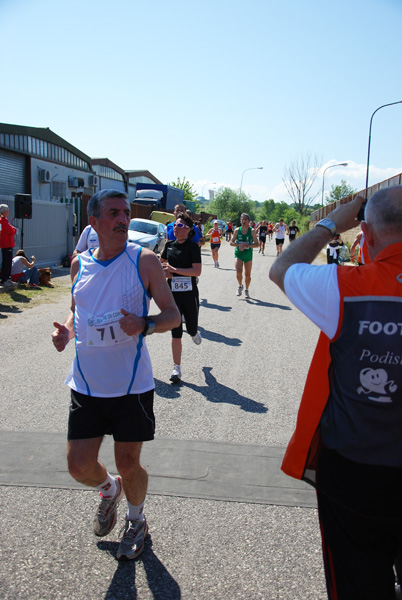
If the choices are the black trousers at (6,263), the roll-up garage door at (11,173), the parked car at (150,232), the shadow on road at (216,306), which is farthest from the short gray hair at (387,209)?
the roll-up garage door at (11,173)

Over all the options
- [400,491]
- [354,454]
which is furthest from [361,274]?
[400,491]

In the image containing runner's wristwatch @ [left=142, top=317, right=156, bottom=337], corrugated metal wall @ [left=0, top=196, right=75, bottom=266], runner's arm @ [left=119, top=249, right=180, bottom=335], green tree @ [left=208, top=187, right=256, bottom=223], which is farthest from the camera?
green tree @ [left=208, top=187, right=256, bottom=223]

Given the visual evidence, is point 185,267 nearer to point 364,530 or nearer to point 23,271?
point 364,530

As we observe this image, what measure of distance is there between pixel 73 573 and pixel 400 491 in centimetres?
181

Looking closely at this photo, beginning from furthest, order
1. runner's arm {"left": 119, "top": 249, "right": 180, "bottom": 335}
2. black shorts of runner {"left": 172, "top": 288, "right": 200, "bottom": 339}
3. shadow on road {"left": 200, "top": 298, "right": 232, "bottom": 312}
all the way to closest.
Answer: shadow on road {"left": 200, "top": 298, "right": 232, "bottom": 312} < black shorts of runner {"left": 172, "top": 288, "right": 200, "bottom": 339} < runner's arm {"left": 119, "top": 249, "right": 180, "bottom": 335}

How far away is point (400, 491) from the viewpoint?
1826 millimetres

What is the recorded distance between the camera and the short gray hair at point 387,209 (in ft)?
6.02

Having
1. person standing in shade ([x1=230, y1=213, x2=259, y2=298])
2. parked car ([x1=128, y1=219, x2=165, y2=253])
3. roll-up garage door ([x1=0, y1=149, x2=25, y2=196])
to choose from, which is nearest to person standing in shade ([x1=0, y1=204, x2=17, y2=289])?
person standing in shade ([x1=230, y1=213, x2=259, y2=298])

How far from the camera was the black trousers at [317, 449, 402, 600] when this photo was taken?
70.1 inches

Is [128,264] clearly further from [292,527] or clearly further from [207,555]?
[292,527]

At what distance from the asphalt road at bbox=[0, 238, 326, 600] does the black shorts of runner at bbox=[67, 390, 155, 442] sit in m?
0.70

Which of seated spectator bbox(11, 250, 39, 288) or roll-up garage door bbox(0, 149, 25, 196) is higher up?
roll-up garage door bbox(0, 149, 25, 196)

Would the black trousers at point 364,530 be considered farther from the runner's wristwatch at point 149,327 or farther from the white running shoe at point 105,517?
the white running shoe at point 105,517

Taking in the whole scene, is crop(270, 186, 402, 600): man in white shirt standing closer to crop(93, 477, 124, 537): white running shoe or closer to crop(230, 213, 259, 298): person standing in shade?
crop(93, 477, 124, 537): white running shoe
